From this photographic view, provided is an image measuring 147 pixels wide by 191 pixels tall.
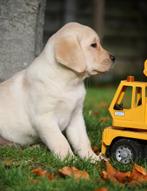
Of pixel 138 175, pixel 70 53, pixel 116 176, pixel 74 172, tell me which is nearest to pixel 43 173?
pixel 74 172

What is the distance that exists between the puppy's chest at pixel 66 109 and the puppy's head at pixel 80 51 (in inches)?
10.0

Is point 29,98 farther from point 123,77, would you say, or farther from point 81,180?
point 123,77

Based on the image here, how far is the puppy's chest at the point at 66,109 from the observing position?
552cm

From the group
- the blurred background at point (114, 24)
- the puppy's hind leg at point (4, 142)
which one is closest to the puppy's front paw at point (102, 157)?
the puppy's hind leg at point (4, 142)

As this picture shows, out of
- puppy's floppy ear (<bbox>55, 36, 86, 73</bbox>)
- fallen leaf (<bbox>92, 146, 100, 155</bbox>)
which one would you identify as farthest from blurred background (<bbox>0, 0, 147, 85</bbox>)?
puppy's floppy ear (<bbox>55, 36, 86, 73</bbox>)

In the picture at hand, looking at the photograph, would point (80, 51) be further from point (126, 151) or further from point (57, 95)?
point (126, 151)

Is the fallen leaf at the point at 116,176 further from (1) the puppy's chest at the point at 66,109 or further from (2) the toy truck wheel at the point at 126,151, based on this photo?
(1) the puppy's chest at the point at 66,109

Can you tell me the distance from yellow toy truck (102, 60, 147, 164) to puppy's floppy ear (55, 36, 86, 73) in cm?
40

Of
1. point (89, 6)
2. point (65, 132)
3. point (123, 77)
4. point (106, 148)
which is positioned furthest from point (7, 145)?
point (89, 6)

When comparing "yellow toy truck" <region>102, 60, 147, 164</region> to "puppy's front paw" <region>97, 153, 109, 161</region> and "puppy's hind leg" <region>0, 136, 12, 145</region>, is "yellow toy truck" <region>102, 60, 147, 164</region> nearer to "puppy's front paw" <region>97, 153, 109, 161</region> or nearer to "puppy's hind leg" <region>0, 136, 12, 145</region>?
"puppy's front paw" <region>97, 153, 109, 161</region>

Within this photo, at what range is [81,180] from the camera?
4480 mm

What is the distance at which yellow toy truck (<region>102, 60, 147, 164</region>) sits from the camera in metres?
5.22

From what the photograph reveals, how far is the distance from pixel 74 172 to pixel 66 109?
960mm

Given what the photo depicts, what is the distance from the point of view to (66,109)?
18.3 feet
